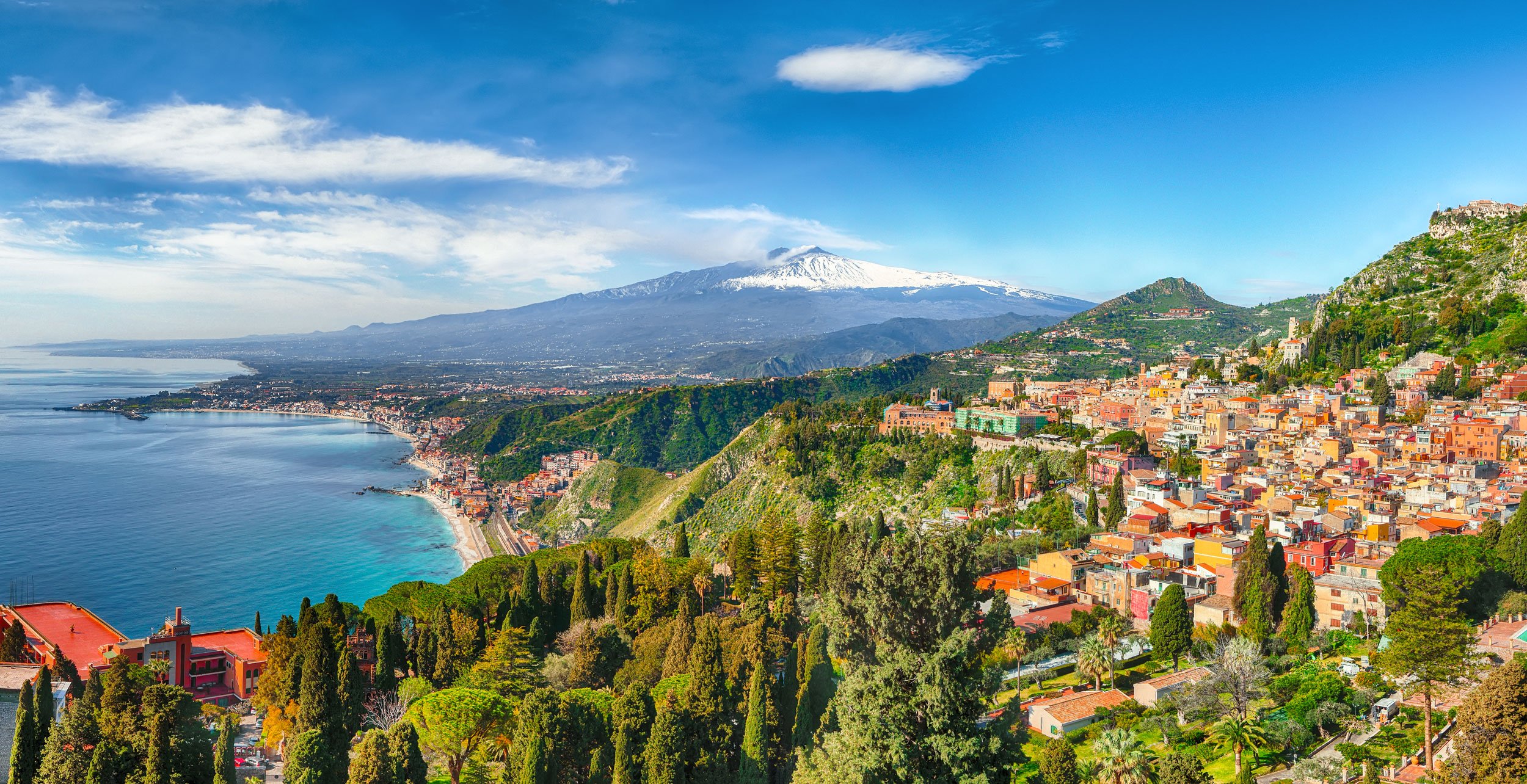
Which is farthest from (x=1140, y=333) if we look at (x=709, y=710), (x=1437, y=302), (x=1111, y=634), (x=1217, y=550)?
(x=709, y=710)

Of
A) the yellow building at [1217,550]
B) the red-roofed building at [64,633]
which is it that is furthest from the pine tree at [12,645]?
the yellow building at [1217,550]

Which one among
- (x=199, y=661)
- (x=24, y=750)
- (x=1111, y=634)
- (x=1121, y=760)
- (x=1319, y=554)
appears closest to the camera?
(x=24, y=750)

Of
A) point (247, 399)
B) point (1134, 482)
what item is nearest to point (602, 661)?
point (1134, 482)

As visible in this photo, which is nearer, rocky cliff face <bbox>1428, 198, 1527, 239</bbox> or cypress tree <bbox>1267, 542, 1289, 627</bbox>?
cypress tree <bbox>1267, 542, 1289, 627</bbox>

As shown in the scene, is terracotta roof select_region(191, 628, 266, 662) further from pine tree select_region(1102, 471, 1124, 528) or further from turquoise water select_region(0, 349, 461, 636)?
pine tree select_region(1102, 471, 1124, 528)

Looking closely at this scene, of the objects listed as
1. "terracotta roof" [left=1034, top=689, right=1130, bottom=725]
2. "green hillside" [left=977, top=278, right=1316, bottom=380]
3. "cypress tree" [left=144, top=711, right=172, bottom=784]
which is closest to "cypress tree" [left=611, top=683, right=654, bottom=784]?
"cypress tree" [left=144, top=711, right=172, bottom=784]

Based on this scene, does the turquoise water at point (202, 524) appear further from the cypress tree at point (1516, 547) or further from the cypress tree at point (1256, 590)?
the cypress tree at point (1516, 547)

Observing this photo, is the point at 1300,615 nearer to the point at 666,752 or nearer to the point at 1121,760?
the point at 1121,760
